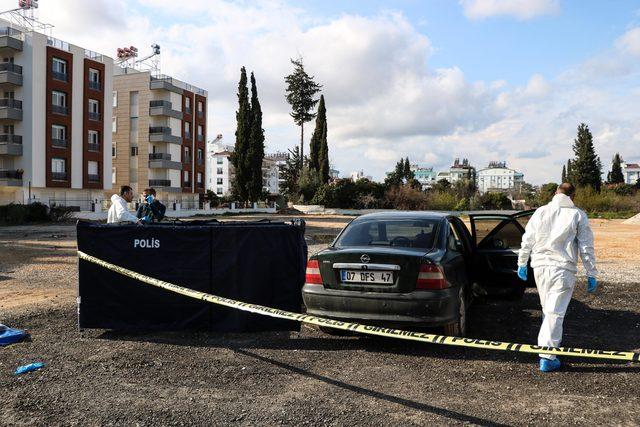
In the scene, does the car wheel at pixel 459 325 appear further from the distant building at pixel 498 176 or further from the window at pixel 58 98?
the distant building at pixel 498 176

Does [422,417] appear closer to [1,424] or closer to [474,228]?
[1,424]

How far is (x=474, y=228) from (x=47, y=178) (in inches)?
1824

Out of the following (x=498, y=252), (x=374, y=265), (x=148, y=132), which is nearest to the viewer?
(x=374, y=265)

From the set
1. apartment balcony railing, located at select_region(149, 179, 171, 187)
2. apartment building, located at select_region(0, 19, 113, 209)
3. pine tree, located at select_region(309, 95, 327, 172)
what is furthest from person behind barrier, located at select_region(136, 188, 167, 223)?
pine tree, located at select_region(309, 95, 327, 172)

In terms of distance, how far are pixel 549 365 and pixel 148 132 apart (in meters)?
61.5

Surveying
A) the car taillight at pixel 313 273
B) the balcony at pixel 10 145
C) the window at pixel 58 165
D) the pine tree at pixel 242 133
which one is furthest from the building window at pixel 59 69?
the car taillight at pixel 313 273

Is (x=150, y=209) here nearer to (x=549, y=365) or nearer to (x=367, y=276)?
(x=367, y=276)

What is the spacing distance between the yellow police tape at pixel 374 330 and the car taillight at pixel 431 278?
49 cm

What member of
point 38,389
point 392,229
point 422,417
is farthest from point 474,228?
point 38,389

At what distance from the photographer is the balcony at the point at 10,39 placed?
141ft

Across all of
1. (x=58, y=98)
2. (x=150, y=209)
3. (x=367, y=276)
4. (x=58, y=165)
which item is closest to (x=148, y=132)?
(x=58, y=98)

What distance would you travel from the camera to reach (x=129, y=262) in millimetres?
6133

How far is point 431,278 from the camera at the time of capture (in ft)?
17.2

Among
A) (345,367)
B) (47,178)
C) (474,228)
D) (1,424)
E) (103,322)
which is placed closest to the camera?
(1,424)
